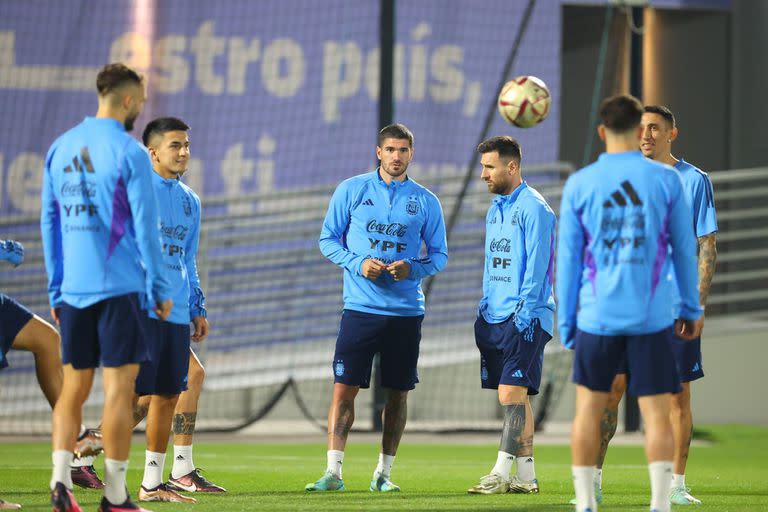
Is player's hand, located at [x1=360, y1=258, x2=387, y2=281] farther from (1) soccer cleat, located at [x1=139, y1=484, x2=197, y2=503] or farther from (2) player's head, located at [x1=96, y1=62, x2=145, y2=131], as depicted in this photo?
(2) player's head, located at [x1=96, y1=62, x2=145, y2=131]

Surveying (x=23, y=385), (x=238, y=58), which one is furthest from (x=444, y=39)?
(x=23, y=385)

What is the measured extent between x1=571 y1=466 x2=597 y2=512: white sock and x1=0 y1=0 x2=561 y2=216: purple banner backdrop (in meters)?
9.84

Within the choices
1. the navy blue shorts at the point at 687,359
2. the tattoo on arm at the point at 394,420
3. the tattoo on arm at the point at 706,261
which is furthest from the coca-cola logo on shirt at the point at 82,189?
the tattoo on arm at the point at 706,261

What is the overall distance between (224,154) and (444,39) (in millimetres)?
3024

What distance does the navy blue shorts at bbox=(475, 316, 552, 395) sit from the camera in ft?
21.9

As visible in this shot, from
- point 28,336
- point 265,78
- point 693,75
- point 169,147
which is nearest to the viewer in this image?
point 169,147

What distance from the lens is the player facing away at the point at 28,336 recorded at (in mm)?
6293

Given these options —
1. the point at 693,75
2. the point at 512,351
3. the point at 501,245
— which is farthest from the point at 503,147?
the point at 693,75

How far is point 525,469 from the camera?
6719 mm

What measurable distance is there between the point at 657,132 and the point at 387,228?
1.54 m

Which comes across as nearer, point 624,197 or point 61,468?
point 624,197

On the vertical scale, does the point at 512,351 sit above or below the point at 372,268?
below

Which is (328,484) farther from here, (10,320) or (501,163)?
(501,163)

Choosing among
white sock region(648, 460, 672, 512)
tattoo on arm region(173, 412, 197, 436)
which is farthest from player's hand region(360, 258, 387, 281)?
white sock region(648, 460, 672, 512)
